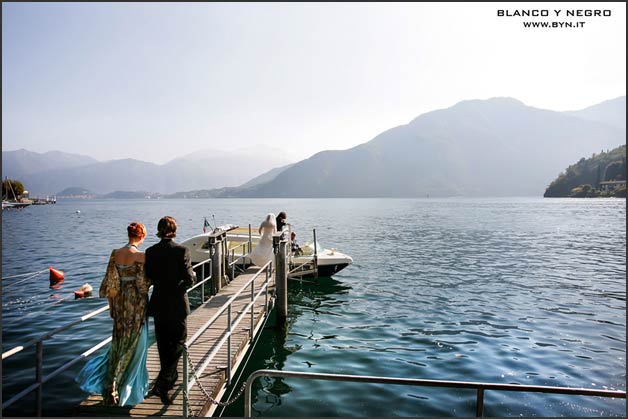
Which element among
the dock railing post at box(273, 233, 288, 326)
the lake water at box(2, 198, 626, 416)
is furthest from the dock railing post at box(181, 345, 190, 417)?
the dock railing post at box(273, 233, 288, 326)

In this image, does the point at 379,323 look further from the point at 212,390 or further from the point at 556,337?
the point at 212,390

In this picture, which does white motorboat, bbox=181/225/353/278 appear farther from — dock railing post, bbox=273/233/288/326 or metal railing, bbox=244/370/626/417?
metal railing, bbox=244/370/626/417

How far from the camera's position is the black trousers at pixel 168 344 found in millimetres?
6148

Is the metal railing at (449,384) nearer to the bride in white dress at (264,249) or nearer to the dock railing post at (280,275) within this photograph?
the dock railing post at (280,275)

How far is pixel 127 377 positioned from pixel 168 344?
73 cm

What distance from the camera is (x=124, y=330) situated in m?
6.00

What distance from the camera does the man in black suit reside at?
5938mm

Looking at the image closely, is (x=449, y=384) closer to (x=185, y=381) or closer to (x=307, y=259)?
(x=185, y=381)

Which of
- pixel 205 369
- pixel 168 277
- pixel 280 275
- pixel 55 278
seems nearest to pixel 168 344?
pixel 168 277

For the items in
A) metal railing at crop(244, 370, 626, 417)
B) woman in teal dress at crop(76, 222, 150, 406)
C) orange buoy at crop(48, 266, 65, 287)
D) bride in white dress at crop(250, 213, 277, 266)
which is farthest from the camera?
orange buoy at crop(48, 266, 65, 287)

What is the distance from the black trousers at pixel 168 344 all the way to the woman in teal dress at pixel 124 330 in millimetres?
235

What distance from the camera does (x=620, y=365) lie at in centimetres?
1181

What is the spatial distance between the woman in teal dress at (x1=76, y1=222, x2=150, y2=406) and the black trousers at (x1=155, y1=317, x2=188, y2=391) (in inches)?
9.2

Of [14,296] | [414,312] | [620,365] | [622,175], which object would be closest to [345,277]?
[414,312]
